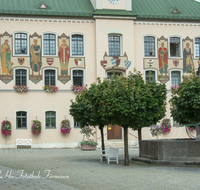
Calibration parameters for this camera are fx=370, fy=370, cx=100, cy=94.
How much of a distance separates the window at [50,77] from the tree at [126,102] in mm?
13628

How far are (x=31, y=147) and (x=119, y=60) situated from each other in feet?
32.2

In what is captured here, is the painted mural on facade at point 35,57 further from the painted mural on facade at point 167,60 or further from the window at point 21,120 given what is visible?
the painted mural on facade at point 167,60

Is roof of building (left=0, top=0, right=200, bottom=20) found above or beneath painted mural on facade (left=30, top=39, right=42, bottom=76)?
above

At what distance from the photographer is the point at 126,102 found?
15156 mm

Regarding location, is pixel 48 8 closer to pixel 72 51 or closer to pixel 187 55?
pixel 72 51

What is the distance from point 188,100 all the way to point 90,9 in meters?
16.6

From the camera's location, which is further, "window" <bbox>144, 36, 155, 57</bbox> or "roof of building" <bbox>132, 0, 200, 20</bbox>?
"roof of building" <bbox>132, 0, 200, 20</bbox>

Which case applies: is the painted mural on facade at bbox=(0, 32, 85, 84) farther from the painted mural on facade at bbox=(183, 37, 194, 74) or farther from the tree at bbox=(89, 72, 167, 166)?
the tree at bbox=(89, 72, 167, 166)

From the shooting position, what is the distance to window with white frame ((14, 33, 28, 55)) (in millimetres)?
29156

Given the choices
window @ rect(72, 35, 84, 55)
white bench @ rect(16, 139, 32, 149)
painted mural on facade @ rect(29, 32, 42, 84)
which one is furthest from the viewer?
window @ rect(72, 35, 84, 55)

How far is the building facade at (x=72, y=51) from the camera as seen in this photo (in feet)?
94.5

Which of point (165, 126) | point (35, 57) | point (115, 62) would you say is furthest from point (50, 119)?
point (165, 126)

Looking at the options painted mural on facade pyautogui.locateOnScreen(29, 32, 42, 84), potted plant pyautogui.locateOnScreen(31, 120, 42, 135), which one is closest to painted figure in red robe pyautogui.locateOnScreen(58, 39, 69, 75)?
painted mural on facade pyautogui.locateOnScreen(29, 32, 42, 84)

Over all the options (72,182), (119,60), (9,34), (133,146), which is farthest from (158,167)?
(9,34)
